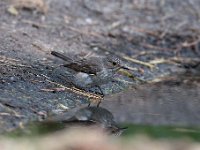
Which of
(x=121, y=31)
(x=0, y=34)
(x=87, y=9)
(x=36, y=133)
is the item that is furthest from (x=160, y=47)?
(x=36, y=133)

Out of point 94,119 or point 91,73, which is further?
point 91,73

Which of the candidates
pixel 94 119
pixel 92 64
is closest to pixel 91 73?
pixel 92 64

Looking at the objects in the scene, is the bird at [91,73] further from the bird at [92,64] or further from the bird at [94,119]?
the bird at [94,119]

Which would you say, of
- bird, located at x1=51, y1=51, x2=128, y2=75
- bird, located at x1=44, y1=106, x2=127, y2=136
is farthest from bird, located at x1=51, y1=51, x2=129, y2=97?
bird, located at x1=44, y1=106, x2=127, y2=136

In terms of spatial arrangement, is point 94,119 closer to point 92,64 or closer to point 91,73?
point 91,73

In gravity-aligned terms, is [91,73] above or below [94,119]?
above

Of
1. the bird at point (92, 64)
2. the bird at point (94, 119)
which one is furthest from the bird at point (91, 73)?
the bird at point (94, 119)

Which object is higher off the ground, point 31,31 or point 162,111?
point 31,31

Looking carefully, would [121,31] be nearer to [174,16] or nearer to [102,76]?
[174,16]
